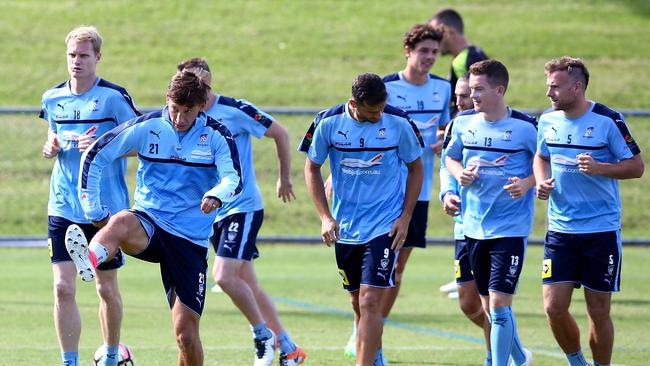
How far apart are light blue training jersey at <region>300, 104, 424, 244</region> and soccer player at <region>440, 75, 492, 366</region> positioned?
1.58 ft

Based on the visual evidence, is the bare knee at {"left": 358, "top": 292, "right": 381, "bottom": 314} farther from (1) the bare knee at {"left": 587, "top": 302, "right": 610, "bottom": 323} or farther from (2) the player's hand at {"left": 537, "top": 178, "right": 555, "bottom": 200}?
(1) the bare knee at {"left": 587, "top": 302, "right": 610, "bottom": 323}

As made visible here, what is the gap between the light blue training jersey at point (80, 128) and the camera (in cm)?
798

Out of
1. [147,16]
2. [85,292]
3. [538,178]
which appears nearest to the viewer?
[538,178]

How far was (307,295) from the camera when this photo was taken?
41.2ft

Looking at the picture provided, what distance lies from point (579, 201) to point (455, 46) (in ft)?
13.6

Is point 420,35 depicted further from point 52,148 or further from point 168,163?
point 52,148

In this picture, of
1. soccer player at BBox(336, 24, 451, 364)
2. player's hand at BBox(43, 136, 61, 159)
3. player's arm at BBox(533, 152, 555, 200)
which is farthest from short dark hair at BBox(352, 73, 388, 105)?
soccer player at BBox(336, 24, 451, 364)

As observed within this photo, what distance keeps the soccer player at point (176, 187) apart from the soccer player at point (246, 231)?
4.87ft

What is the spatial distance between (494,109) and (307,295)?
5011 millimetres

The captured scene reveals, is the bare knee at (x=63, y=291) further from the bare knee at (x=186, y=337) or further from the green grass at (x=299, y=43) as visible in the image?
the green grass at (x=299, y=43)

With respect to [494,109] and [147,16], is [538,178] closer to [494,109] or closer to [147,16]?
[494,109]

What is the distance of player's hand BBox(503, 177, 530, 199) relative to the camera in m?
7.84

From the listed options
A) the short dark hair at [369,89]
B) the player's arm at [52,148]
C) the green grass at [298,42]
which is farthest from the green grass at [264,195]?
the short dark hair at [369,89]

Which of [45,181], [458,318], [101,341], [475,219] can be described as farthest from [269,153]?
[475,219]
